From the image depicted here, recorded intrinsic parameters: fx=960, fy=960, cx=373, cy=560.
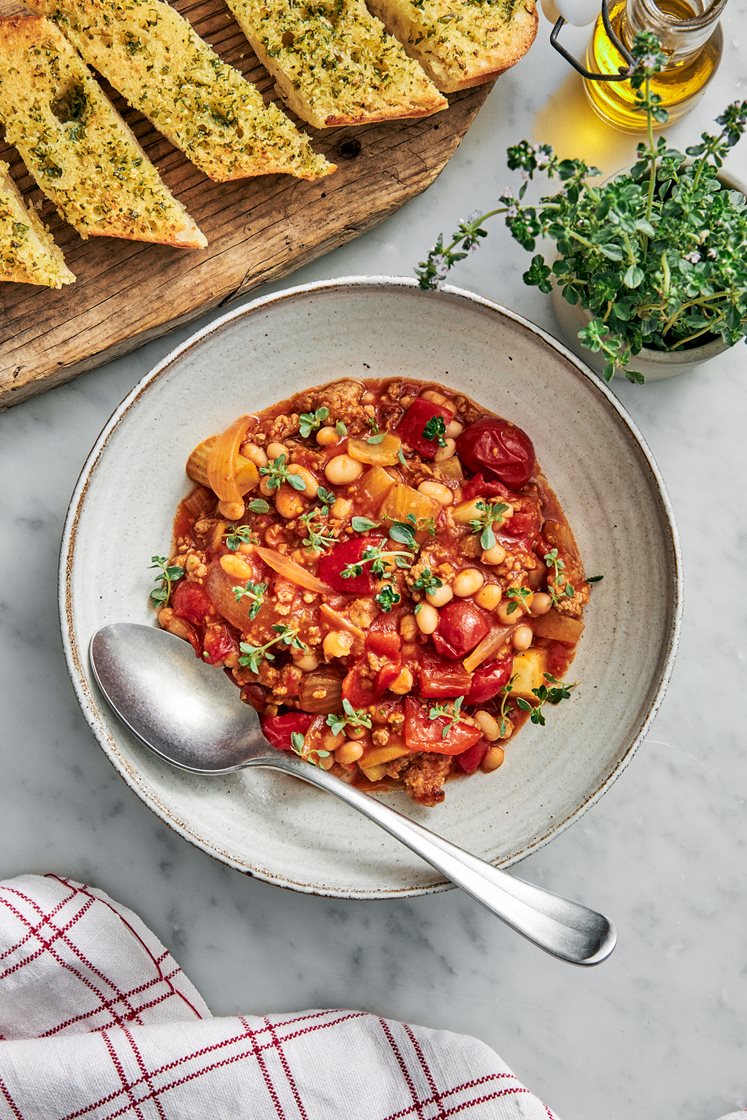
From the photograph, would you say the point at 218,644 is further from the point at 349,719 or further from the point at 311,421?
the point at 311,421

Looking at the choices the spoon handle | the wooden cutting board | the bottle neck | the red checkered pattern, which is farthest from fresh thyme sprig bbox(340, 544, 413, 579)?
the bottle neck

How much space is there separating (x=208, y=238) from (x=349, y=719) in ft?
6.20

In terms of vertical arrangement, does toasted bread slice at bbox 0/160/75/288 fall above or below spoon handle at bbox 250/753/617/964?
above

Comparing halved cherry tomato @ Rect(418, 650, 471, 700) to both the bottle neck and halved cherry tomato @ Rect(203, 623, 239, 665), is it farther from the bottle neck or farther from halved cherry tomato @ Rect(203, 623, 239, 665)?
the bottle neck

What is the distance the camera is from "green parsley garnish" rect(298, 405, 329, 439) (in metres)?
3.56

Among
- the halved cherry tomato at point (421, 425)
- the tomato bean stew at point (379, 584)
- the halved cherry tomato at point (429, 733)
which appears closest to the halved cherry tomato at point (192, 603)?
the tomato bean stew at point (379, 584)

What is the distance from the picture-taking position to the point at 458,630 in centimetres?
337

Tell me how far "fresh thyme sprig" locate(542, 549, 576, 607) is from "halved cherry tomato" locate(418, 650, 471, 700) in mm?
449

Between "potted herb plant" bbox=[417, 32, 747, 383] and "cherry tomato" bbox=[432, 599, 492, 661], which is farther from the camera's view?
"cherry tomato" bbox=[432, 599, 492, 661]

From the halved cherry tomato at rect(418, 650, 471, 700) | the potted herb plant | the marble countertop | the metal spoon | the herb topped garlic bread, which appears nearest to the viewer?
the potted herb plant

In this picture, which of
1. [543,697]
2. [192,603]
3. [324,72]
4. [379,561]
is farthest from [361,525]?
[324,72]

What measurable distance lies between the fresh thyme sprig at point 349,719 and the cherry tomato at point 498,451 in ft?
3.29

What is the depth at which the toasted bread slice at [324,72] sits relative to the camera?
11.8 ft

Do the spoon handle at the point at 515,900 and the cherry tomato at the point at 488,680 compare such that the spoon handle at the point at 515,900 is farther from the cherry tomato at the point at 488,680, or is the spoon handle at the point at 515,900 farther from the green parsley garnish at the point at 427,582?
the green parsley garnish at the point at 427,582
